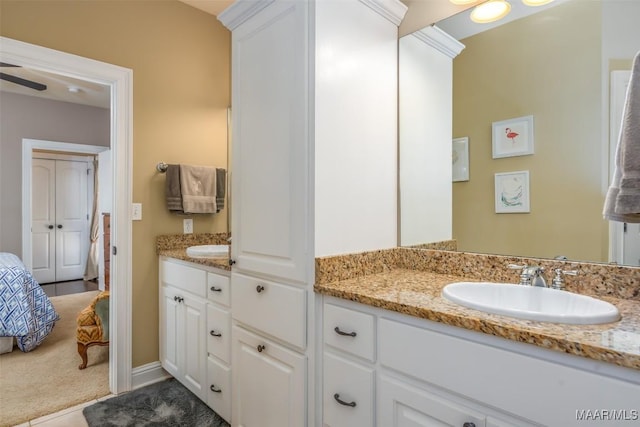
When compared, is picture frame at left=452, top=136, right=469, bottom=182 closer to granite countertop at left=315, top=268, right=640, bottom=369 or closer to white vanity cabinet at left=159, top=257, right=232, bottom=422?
granite countertop at left=315, top=268, right=640, bottom=369

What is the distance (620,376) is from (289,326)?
1024 millimetres

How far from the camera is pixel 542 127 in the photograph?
1.38m

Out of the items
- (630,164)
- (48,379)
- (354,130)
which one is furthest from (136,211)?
(630,164)

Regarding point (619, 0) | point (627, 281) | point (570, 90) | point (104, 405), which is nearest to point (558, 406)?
point (627, 281)

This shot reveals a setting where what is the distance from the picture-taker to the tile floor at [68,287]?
4941mm

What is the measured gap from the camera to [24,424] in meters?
1.93

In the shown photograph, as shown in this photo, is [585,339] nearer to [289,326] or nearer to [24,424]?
[289,326]

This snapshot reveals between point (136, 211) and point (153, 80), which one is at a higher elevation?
point (153, 80)

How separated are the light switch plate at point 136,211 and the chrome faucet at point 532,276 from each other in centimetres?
224

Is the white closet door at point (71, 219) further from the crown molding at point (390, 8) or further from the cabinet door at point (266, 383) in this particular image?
the crown molding at point (390, 8)

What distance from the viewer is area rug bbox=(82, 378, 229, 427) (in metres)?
1.94

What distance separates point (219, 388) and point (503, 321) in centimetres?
158

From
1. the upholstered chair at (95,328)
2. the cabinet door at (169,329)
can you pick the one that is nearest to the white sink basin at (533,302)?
the cabinet door at (169,329)

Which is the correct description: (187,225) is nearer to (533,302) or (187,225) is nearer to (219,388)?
(219,388)
